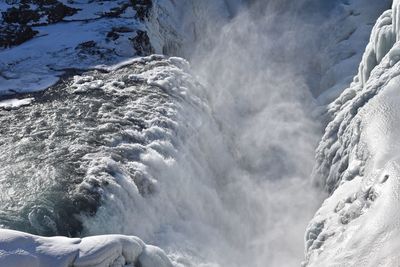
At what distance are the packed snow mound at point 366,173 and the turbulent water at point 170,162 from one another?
5.30 feet

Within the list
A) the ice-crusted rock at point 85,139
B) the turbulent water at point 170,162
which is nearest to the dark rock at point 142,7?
the turbulent water at point 170,162

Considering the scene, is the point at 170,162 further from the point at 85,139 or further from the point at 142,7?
the point at 142,7

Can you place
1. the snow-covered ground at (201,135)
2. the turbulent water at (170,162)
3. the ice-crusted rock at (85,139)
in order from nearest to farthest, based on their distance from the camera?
the snow-covered ground at (201,135) < the ice-crusted rock at (85,139) < the turbulent water at (170,162)

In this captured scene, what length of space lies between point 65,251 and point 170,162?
520 cm

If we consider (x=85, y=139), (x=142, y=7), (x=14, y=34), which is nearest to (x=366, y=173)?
(x=85, y=139)

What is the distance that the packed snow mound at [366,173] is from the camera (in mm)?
7840

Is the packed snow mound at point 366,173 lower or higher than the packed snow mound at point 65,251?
higher

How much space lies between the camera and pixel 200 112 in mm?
14406

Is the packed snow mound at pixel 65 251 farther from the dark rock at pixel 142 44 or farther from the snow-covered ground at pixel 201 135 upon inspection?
the dark rock at pixel 142 44

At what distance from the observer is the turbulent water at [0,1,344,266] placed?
1027 cm

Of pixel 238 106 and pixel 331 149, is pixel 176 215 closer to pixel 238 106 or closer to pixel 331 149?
pixel 331 149

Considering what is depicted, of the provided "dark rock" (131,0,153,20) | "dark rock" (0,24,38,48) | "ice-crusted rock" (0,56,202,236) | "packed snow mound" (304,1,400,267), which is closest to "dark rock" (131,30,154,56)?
"ice-crusted rock" (0,56,202,236)

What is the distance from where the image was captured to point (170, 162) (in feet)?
38.7

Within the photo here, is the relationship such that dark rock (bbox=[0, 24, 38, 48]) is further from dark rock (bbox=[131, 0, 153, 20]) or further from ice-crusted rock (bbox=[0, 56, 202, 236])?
dark rock (bbox=[131, 0, 153, 20])
